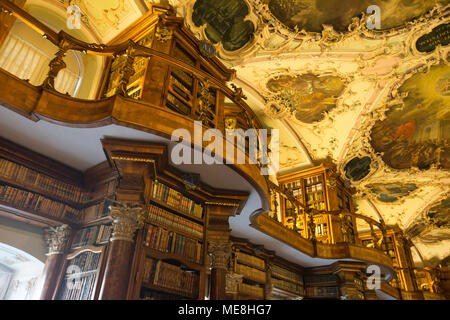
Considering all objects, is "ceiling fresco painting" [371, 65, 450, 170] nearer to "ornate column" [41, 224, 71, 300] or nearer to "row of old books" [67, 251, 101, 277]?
"row of old books" [67, 251, 101, 277]

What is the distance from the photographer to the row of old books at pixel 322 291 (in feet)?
28.0

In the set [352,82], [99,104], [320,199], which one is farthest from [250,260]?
[352,82]

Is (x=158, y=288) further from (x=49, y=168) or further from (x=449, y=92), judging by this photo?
(x=449, y=92)

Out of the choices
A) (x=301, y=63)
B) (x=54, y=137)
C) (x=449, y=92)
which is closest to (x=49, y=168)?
(x=54, y=137)

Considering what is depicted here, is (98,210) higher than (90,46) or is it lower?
lower

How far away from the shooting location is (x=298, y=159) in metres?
10.9

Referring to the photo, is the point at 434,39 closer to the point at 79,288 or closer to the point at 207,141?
the point at 207,141

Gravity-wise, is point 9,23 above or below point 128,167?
above

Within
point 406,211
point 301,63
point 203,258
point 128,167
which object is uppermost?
point 301,63

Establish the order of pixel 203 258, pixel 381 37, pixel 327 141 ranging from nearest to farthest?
pixel 203 258 → pixel 381 37 → pixel 327 141

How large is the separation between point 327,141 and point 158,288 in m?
8.22

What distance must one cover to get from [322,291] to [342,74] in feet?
20.0

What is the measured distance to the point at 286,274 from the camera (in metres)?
8.48

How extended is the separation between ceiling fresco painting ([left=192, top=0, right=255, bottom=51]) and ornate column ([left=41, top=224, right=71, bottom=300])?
5047 millimetres
